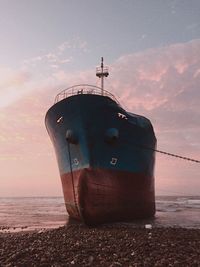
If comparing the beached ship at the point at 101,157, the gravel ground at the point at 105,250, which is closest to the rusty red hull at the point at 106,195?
the beached ship at the point at 101,157

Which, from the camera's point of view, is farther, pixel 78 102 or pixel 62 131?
pixel 62 131

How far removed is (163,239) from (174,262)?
3411 mm

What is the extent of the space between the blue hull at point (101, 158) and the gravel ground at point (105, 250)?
3.97m

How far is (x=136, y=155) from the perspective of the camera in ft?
70.7

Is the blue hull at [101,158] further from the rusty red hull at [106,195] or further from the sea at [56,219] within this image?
the sea at [56,219]

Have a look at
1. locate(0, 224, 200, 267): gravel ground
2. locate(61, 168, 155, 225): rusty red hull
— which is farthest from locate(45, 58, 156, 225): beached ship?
locate(0, 224, 200, 267): gravel ground

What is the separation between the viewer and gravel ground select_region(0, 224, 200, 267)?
9.69 metres

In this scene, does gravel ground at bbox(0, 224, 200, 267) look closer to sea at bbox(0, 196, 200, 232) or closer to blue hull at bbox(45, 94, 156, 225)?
blue hull at bbox(45, 94, 156, 225)

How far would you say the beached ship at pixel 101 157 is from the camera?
18281mm

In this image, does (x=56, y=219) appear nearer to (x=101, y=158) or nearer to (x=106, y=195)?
(x=106, y=195)

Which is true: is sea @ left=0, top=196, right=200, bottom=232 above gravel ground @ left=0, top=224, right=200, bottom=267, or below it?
below

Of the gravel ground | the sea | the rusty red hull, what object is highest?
the rusty red hull

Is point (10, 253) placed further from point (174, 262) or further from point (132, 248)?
point (174, 262)

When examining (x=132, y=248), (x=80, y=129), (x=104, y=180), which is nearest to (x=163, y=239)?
(x=132, y=248)
